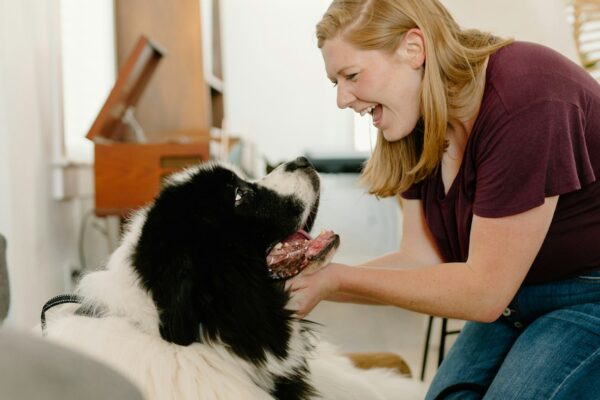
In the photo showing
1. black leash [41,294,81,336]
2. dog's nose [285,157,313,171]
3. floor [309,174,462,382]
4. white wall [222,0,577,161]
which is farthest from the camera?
white wall [222,0,577,161]

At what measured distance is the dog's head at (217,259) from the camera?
4.06 ft

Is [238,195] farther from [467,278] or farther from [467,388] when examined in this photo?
[467,388]

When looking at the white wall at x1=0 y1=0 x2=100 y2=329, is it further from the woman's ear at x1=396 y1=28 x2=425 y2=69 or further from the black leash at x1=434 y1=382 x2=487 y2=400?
the woman's ear at x1=396 y1=28 x2=425 y2=69

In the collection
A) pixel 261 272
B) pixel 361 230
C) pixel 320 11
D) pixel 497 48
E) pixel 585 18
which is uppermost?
pixel 320 11

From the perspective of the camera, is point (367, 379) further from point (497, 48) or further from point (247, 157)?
point (247, 157)

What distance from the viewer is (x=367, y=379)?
1731mm

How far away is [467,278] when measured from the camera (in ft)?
4.76

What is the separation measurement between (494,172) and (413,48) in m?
0.35

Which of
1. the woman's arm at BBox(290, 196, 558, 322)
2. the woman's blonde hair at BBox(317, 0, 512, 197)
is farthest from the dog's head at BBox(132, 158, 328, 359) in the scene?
the woman's blonde hair at BBox(317, 0, 512, 197)

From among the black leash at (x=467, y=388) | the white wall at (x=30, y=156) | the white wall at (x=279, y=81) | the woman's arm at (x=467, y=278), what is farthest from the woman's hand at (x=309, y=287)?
the white wall at (x=279, y=81)

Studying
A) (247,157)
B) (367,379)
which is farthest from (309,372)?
(247,157)

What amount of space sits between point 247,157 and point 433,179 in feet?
9.03

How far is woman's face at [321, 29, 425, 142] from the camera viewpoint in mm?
1509

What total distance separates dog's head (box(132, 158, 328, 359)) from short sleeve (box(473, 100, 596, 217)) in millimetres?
477
